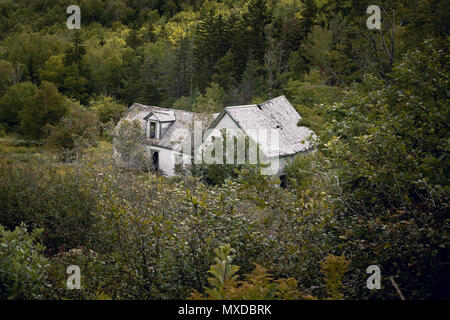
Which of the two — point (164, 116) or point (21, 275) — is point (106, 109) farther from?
point (21, 275)

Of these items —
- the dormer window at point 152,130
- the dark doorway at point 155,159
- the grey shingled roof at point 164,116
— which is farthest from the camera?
the dormer window at point 152,130

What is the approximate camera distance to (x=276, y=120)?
2462 cm

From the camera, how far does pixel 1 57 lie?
48.2 metres

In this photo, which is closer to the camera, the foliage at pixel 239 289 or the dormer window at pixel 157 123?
the foliage at pixel 239 289

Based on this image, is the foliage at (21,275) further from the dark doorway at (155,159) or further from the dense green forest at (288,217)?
the dark doorway at (155,159)

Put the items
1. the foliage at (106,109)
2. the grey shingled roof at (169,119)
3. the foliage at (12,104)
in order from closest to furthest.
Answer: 1. the grey shingled roof at (169,119)
2. the foliage at (106,109)
3. the foliage at (12,104)

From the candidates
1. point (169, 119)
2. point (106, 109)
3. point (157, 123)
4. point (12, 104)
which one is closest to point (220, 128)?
point (169, 119)

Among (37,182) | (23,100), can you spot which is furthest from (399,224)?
(23,100)

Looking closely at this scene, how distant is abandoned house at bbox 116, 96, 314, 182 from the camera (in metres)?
22.8

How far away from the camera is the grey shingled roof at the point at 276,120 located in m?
23.0

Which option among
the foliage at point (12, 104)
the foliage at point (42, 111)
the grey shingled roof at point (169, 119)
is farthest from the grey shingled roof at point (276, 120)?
the foliage at point (12, 104)

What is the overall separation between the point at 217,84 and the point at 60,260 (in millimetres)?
29615

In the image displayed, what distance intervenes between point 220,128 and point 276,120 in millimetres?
4301

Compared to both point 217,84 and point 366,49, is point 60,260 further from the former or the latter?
point 217,84
